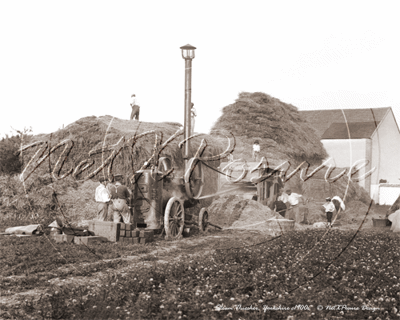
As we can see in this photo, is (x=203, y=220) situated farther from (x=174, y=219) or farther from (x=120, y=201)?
(x=120, y=201)

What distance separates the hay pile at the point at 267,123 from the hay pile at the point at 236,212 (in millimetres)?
2580

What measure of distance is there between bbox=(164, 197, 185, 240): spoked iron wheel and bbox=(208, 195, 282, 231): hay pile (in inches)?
99.0

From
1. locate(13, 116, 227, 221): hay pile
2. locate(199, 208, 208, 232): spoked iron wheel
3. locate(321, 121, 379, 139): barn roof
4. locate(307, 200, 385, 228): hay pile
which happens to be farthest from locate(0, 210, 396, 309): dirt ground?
locate(307, 200, 385, 228): hay pile

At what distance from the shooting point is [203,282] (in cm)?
611

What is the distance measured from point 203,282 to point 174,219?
5.51 metres

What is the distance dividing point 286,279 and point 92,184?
34.2 ft

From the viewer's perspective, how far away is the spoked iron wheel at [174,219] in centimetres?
1118

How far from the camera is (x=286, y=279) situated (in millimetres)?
6078

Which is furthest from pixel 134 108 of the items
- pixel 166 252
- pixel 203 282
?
pixel 203 282

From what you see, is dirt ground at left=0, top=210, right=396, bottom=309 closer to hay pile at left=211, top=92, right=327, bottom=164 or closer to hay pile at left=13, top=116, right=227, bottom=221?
hay pile at left=211, top=92, right=327, bottom=164

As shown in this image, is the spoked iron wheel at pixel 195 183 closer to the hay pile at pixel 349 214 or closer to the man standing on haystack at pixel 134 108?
the man standing on haystack at pixel 134 108

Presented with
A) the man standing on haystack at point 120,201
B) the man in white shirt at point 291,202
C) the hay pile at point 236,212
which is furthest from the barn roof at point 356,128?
the man in white shirt at point 291,202

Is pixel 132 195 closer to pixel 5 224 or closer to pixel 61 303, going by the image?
pixel 5 224

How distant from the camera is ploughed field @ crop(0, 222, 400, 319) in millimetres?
4875
